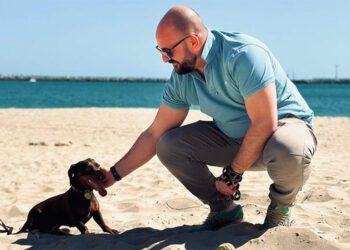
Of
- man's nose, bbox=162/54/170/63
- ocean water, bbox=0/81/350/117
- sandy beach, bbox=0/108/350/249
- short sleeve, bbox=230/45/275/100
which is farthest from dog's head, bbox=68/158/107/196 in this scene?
ocean water, bbox=0/81/350/117

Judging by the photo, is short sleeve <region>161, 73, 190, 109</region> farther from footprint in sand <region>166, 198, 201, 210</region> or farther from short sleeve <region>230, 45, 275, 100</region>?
footprint in sand <region>166, 198, 201, 210</region>

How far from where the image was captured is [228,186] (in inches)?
141

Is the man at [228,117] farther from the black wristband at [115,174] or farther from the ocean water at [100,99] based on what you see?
the ocean water at [100,99]

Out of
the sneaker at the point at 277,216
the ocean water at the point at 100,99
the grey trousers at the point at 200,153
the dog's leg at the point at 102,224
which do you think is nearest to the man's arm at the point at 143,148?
the grey trousers at the point at 200,153

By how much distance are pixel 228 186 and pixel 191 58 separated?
2.85 feet

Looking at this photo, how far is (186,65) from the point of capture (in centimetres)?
363

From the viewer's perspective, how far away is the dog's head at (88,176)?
420 centimetres

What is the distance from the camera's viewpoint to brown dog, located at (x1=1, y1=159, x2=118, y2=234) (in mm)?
4258

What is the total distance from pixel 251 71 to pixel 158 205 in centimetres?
209

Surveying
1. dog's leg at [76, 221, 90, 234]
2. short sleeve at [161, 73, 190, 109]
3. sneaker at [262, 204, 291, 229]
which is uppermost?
short sleeve at [161, 73, 190, 109]

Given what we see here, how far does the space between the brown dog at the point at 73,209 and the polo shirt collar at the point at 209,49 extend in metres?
1.28

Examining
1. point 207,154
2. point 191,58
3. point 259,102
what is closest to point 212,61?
point 191,58

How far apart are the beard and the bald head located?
163 millimetres

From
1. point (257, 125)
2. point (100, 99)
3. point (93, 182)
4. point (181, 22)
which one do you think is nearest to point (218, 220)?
point (257, 125)
